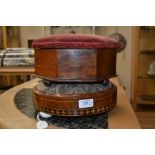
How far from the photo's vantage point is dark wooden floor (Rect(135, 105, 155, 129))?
207cm

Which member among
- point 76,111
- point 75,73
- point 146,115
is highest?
point 75,73

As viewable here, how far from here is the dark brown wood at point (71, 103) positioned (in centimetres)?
66

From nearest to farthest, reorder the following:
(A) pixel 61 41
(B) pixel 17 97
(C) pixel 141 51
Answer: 1. (A) pixel 61 41
2. (B) pixel 17 97
3. (C) pixel 141 51

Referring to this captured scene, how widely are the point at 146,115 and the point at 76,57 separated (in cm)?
192

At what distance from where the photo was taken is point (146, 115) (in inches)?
92.7

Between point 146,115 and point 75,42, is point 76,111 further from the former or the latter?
point 146,115

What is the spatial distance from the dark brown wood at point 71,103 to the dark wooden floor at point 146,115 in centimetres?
144

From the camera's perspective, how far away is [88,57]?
0.65 metres

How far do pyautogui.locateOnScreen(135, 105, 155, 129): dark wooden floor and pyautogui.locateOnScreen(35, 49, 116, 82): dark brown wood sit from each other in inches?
59.1

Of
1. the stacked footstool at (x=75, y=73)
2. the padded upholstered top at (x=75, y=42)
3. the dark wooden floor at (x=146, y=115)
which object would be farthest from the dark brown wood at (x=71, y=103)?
the dark wooden floor at (x=146, y=115)

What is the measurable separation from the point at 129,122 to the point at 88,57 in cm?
24

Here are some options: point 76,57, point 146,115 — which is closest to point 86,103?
point 76,57

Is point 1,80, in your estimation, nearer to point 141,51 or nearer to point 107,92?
point 141,51
